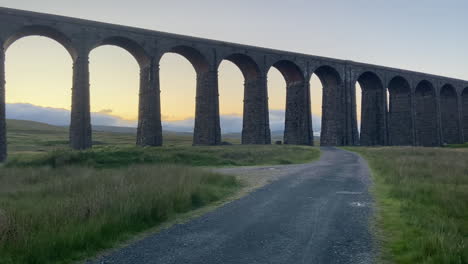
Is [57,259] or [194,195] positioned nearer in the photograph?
[57,259]

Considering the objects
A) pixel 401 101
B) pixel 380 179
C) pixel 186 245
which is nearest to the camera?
pixel 186 245

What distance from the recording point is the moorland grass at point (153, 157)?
2470 cm

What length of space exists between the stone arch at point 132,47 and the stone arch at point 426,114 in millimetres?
55574

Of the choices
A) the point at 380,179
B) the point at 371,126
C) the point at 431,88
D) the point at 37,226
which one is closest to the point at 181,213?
the point at 37,226

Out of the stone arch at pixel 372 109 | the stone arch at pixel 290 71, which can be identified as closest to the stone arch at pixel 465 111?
the stone arch at pixel 372 109

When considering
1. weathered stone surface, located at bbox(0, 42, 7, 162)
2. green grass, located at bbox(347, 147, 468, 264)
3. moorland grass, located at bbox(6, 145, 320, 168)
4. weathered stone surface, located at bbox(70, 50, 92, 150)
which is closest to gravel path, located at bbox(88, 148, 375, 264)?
green grass, located at bbox(347, 147, 468, 264)

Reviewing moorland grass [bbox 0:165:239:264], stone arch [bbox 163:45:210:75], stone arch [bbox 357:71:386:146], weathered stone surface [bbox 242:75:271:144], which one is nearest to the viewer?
moorland grass [bbox 0:165:239:264]

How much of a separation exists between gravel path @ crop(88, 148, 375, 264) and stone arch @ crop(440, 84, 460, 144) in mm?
78261

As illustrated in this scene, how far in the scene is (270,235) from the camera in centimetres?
786

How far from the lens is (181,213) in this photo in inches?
410

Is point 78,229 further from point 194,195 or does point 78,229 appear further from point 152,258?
point 194,195

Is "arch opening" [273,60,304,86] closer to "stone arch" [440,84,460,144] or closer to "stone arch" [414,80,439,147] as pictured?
"stone arch" [414,80,439,147]

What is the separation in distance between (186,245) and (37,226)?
3121 mm

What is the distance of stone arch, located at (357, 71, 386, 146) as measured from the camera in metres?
63.4
